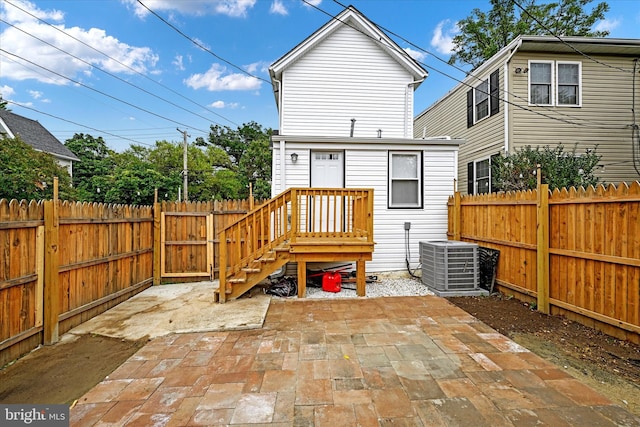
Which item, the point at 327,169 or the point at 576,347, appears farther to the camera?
the point at 327,169

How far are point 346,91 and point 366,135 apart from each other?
1.42 m

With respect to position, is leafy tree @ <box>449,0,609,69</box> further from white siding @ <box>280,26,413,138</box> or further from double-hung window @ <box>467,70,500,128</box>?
white siding @ <box>280,26,413,138</box>

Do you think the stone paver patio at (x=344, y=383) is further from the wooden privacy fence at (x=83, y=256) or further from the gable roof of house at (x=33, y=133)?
the gable roof of house at (x=33, y=133)

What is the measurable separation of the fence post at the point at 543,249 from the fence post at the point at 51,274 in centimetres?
644

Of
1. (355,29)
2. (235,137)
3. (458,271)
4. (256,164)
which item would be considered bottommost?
(458,271)

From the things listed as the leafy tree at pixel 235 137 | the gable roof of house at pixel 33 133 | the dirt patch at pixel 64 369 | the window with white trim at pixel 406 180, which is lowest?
the dirt patch at pixel 64 369

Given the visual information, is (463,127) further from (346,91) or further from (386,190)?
(386,190)

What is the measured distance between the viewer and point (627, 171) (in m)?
8.83

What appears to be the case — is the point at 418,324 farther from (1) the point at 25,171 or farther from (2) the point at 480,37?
(2) the point at 480,37

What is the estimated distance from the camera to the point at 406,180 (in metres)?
6.91

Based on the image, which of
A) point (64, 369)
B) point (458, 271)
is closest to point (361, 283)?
point (458, 271)

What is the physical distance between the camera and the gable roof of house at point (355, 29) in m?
8.07

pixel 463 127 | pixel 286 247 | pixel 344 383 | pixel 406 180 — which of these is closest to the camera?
pixel 344 383

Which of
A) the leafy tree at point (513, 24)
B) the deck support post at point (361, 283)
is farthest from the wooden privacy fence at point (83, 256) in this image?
the leafy tree at point (513, 24)
